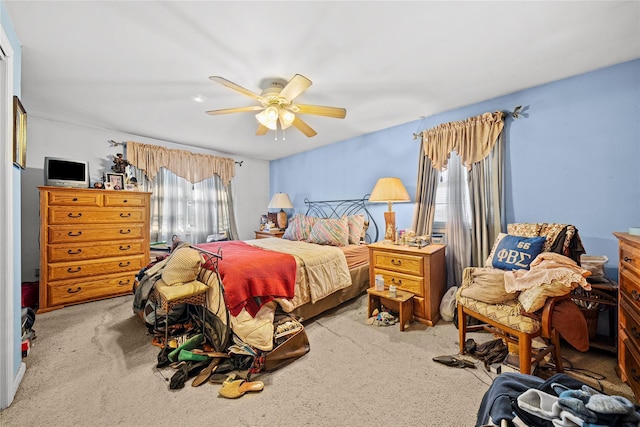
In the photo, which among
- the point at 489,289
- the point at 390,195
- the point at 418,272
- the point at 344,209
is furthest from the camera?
the point at 344,209

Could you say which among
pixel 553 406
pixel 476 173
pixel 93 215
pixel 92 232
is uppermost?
pixel 476 173

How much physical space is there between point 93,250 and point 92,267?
22 cm

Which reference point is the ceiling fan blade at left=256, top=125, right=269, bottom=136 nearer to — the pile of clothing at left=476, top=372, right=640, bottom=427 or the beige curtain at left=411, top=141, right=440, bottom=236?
the beige curtain at left=411, top=141, right=440, bottom=236

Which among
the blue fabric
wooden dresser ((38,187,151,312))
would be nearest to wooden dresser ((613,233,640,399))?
the blue fabric

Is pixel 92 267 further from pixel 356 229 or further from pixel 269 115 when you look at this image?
pixel 356 229

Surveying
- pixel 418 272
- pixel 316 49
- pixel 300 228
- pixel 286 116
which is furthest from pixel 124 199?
pixel 418 272

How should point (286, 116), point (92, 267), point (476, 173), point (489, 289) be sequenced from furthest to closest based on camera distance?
point (92, 267) → point (476, 173) → point (286, 116) → point (489, 289)

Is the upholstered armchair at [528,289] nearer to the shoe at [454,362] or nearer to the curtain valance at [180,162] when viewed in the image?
the shoe at [454,362]

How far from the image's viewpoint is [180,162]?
4500mm

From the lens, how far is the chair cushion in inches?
64.6

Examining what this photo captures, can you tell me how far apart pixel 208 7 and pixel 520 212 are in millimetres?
3280

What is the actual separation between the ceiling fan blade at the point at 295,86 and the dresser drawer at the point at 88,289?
334 cm

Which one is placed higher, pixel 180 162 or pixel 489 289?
pixel 180 162

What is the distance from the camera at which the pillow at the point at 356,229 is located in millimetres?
3643
